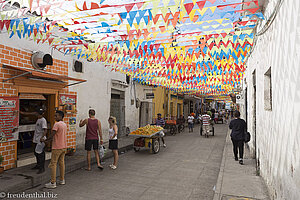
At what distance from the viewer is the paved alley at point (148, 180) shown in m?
4.91

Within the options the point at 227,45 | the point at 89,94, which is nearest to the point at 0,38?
the point at 89,94

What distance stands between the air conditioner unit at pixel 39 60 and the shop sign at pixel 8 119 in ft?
4.35

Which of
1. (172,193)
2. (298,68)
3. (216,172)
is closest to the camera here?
(298,68)

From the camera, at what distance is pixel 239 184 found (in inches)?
205

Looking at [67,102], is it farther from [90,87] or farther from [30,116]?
[90,87]

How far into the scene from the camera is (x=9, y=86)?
6020mm

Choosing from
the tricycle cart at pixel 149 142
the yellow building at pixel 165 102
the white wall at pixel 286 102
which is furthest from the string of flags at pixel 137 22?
the yellow building at pixel 165 102

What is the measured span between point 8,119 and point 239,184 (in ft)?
20.8

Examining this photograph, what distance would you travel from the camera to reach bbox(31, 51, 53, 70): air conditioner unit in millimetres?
6828

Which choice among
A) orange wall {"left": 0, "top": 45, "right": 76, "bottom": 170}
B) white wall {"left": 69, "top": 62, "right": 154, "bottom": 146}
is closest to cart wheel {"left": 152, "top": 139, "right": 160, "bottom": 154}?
white wall {"left": 69, "top": 62, "right": 154, "bottom": 146}

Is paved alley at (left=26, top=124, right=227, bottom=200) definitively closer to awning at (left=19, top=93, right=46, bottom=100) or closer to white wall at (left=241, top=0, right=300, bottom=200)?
white wall at (left=241, top=0, right=300, bottom=200)

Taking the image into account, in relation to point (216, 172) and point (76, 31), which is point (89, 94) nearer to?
point (76, 31)

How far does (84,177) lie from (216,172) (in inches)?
158

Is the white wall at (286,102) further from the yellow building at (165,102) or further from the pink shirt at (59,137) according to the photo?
the yellow building at (165,102)
